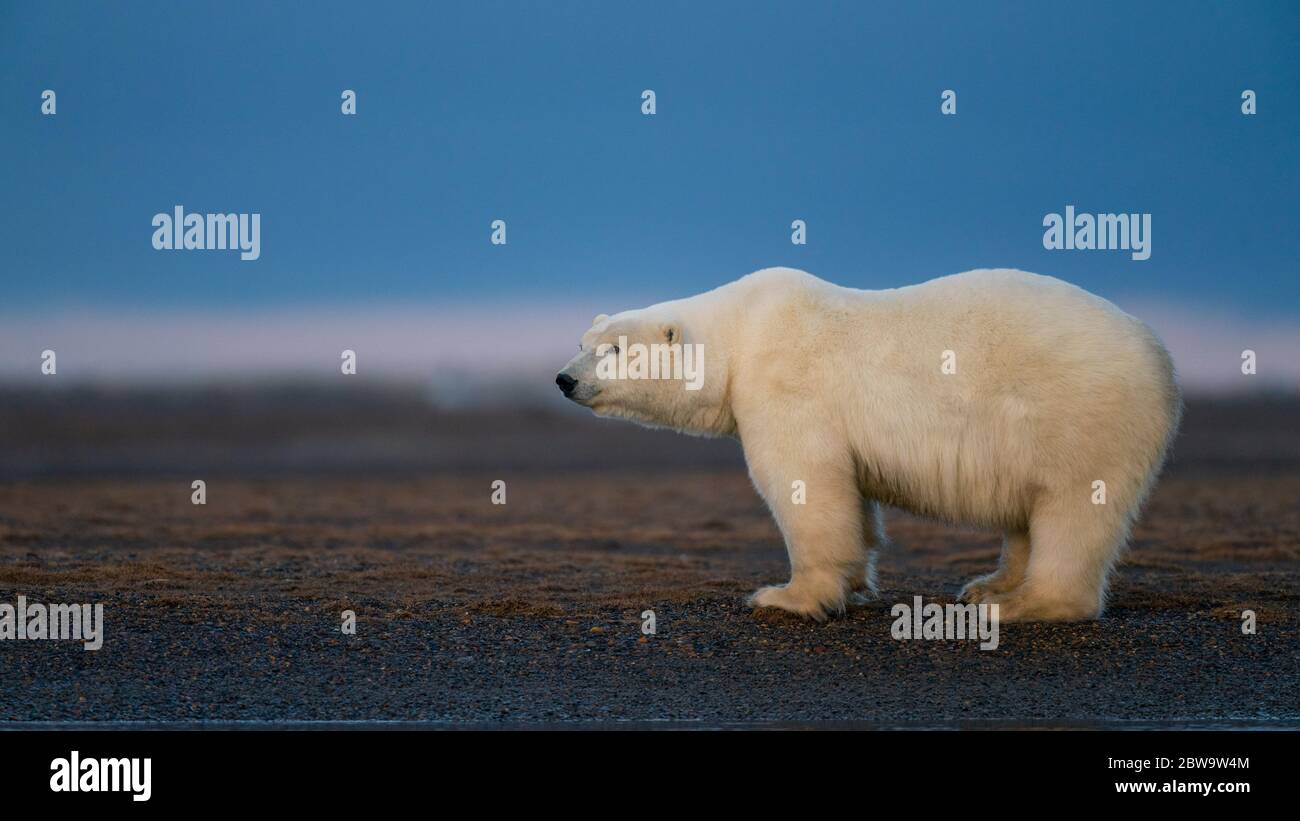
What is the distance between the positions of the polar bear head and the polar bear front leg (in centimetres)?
84

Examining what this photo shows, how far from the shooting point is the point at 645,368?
33.0 ft

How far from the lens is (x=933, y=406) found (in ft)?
30.7

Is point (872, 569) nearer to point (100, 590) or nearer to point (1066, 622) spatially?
point (1066, 622)

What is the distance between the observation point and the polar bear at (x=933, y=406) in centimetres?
916

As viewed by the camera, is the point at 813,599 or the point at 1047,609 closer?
the point at 1047,609

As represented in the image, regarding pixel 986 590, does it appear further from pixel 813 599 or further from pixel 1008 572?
pixel 813 599

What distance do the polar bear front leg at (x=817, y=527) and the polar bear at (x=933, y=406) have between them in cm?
1

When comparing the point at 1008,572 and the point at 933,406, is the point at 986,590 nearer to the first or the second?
the point at 1008,572

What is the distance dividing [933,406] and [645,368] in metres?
2.19

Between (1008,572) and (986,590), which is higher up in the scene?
(1008,572)

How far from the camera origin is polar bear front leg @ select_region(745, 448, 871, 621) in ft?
31.1

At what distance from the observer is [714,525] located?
27141 millimetres

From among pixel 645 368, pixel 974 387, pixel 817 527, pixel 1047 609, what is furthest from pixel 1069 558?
pixel 645 368

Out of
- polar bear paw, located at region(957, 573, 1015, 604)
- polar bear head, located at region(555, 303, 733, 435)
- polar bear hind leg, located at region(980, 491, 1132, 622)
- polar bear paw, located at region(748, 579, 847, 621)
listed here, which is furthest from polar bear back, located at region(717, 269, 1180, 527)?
polar bear paw, located at region(748, 579, 847, 621)
